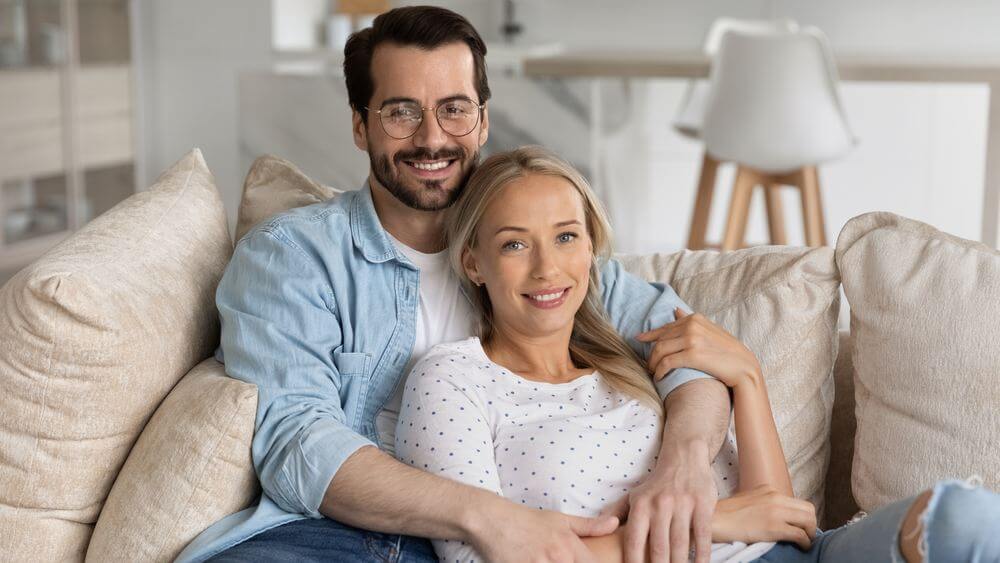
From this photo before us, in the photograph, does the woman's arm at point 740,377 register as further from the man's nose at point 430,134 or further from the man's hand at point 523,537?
the man's nose at point 430,134

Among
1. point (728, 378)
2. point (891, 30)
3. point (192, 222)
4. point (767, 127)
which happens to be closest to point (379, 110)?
point (192, 222)

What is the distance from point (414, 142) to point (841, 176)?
13.2 ft

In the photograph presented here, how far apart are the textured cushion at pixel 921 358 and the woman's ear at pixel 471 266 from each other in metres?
0.55

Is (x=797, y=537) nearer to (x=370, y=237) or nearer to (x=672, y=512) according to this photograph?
(x=672, y=512)

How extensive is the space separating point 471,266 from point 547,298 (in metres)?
0.14

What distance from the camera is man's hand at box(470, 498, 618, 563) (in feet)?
4.50

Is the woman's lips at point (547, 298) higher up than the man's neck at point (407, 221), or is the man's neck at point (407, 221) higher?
the man's neck at point (407, 221)

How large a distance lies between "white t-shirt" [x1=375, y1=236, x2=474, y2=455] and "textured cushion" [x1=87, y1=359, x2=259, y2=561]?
0.89 ft

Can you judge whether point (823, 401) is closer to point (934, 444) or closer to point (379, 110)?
point (934, 444)

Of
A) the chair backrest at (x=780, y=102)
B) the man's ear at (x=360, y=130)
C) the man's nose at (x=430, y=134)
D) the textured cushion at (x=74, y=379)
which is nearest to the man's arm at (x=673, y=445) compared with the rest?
the man's nose at (x=430, y=134)

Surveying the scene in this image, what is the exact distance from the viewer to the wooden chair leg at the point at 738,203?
3.59m

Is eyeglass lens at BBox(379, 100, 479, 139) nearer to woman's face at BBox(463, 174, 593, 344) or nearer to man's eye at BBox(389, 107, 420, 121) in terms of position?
man's eye at BBox(389, 107, 420, 121)

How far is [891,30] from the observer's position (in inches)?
210

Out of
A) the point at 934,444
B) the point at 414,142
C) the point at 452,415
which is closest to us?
the point at 452,415
